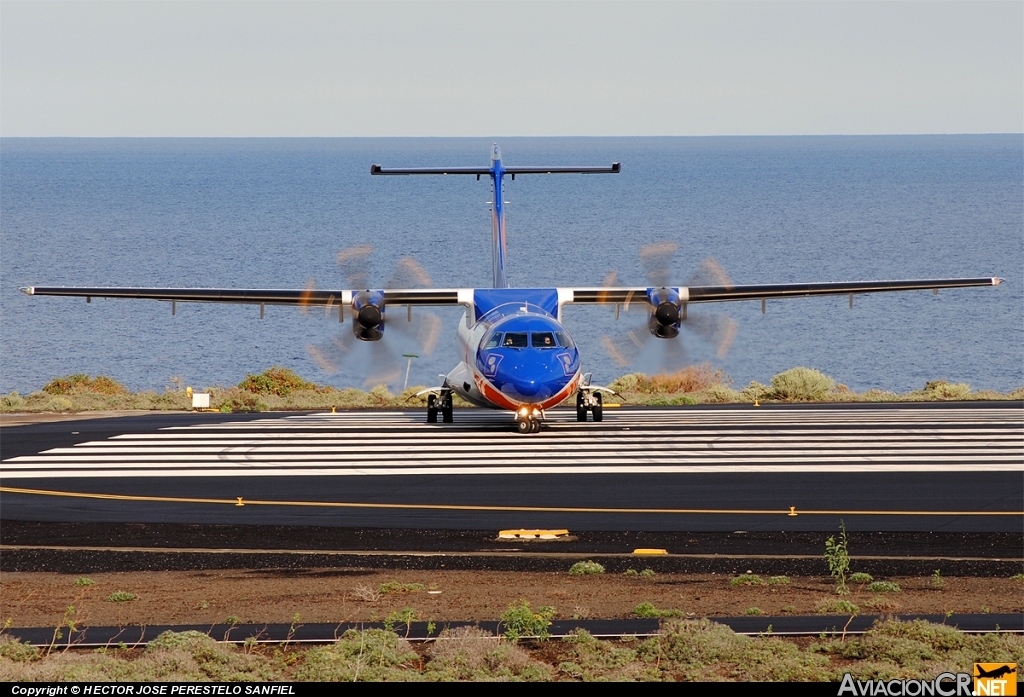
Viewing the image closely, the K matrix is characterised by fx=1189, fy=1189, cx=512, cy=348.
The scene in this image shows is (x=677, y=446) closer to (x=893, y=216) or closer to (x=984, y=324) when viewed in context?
(x=984, y=324)

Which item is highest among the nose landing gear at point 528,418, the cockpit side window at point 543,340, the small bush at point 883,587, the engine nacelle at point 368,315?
the engine nacelle at point 368,315

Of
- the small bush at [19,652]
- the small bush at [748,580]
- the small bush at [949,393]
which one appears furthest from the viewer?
the small bush at [949,393]

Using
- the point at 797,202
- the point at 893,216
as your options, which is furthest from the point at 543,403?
the point at 797,202

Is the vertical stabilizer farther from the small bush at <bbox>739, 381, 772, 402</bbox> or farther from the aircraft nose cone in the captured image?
the small bush at <bbox>739, 381, 772, 402</bbox>

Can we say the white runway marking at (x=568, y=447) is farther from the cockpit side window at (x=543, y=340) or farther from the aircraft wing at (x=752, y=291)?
the aircraft wing at (x=752, y=291)

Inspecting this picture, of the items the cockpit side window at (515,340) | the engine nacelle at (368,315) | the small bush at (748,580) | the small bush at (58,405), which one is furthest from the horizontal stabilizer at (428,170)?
the small bush at (748,580)

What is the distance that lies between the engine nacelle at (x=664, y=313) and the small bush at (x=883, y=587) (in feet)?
54.7

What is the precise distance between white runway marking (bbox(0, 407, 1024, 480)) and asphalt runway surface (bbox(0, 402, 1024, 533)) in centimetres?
6

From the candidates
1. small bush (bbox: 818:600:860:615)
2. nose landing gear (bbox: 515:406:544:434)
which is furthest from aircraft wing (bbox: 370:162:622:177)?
small bush (bbox: 818:600:860:615)

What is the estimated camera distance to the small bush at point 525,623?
10.1 metres

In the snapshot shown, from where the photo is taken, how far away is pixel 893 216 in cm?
14638

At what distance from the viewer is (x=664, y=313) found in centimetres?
2862

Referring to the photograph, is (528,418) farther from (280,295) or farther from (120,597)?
(120,597)

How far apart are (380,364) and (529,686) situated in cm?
2090
